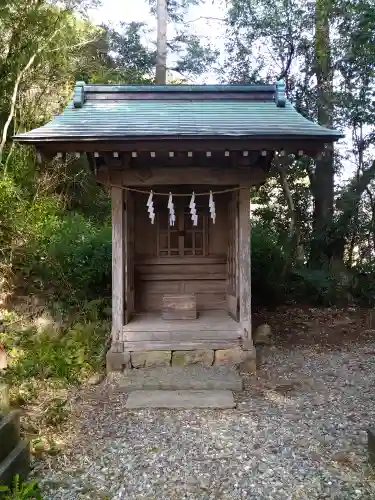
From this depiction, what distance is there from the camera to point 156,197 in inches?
279

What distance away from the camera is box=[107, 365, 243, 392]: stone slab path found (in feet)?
16.7

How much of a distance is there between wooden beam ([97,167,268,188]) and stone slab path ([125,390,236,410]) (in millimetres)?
2663

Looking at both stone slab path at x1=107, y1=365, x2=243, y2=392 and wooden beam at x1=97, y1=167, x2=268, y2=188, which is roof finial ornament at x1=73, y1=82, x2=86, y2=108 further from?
stone slab path at x1=107, y1=365, x2=243, y2=392

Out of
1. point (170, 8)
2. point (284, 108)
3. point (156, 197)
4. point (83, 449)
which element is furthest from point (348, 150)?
point (83, 449)

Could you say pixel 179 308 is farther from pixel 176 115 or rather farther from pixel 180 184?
pixel 176 115

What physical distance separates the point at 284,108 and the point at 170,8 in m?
10.5

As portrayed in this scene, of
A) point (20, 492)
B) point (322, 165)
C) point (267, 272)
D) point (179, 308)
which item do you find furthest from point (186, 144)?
point (322, 165)

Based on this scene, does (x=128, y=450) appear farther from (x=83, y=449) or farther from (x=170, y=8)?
(x=170, y=8)

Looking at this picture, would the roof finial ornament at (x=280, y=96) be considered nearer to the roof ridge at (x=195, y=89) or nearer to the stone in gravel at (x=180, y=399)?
the roof ridge at (x=195, y=89)

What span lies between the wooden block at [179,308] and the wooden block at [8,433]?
3300mm

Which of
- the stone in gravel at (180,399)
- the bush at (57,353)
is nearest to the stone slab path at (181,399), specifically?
the stone in gravel at (180,399)

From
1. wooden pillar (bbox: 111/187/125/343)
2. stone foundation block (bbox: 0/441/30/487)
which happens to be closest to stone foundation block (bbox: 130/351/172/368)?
wooden pillar (bbox: 111/187/125/343)

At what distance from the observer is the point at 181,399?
4.74 meters

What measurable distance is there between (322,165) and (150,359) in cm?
750
